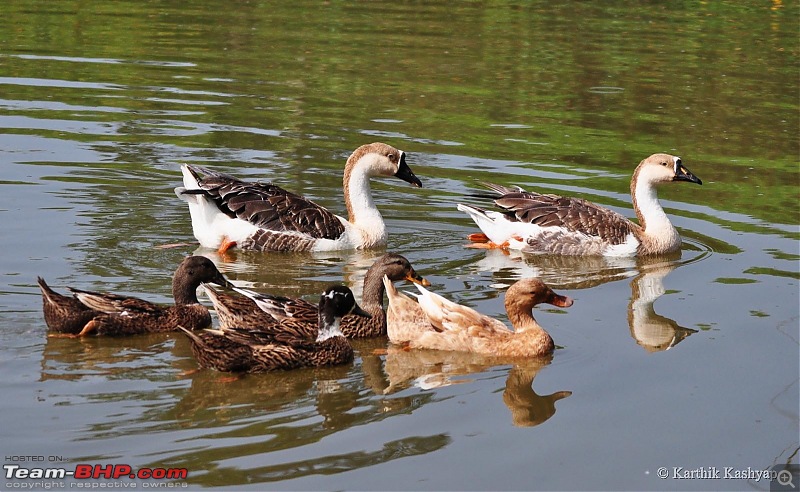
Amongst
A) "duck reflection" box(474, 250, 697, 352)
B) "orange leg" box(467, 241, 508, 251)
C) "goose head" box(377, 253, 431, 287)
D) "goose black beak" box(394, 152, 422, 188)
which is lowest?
"duck reflection" box(474, 250, 697, 352)

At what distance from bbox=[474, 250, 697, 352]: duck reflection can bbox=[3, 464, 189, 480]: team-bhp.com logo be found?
17.2ft

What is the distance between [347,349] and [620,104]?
44.9 feet

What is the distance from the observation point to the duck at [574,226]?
1454cm

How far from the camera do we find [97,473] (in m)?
7.99

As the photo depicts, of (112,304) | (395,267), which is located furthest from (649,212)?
(112,304)

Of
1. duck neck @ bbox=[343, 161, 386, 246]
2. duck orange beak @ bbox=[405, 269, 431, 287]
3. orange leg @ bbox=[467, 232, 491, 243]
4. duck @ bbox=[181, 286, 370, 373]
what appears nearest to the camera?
duck @ bbox=[181, 286, 370, 373]

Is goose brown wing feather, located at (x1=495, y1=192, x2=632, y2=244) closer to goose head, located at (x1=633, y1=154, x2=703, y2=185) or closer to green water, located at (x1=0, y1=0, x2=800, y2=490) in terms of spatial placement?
green water, located at (x1=0, y1=0, x2=800, y2=490)

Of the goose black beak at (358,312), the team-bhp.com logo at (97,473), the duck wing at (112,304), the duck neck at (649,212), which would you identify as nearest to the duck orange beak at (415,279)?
the goose black beak at (358,312)

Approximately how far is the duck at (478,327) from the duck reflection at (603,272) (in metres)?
1.35

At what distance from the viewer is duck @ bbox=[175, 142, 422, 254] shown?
14.1 metres

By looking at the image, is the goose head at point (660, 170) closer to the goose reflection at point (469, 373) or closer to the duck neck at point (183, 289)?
the goose reflection at point (469, 373)

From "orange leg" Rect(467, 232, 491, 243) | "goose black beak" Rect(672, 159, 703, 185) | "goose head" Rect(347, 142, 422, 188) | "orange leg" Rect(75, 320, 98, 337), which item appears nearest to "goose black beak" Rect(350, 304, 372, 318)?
"orange leg" Rect(75, 320, 98, 337)

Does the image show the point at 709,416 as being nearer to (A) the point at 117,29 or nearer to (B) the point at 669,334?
(B) the point at 669,334

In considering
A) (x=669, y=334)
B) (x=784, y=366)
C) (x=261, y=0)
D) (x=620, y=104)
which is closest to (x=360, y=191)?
(x=669, y=334)
